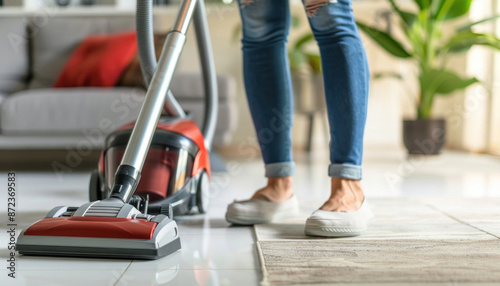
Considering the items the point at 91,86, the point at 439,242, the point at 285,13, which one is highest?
the point at 285,13

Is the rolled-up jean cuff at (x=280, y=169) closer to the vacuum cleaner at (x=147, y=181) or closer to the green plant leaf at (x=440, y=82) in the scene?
the vacuum cleaner at (x=147, y=181)

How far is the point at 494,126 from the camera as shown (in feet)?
10.7

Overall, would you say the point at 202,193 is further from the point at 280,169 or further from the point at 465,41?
the point at 465,41

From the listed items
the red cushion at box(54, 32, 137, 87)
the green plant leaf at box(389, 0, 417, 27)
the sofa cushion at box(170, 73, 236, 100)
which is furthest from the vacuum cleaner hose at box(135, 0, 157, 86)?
the green plant leaf at box(389, 0, 417, 27)

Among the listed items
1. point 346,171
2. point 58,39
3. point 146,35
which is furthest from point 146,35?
point 58,39

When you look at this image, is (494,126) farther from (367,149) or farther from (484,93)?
(367,149)

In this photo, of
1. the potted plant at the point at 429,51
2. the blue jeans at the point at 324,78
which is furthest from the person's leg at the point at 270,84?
the potted plant at the point at 429,51

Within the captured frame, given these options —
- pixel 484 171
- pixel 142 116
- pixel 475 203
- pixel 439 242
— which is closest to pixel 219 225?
pixel 142 116

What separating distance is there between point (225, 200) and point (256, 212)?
1.50 ft

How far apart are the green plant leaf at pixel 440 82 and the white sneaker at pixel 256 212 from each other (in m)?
1.51

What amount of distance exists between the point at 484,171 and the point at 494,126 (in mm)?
928

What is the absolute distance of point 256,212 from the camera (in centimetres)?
123

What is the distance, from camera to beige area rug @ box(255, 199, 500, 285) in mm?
822

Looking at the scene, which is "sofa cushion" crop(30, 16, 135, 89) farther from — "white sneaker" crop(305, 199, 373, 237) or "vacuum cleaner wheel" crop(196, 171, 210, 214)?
"white sneaker" crop(305, 199, 373, 237)
